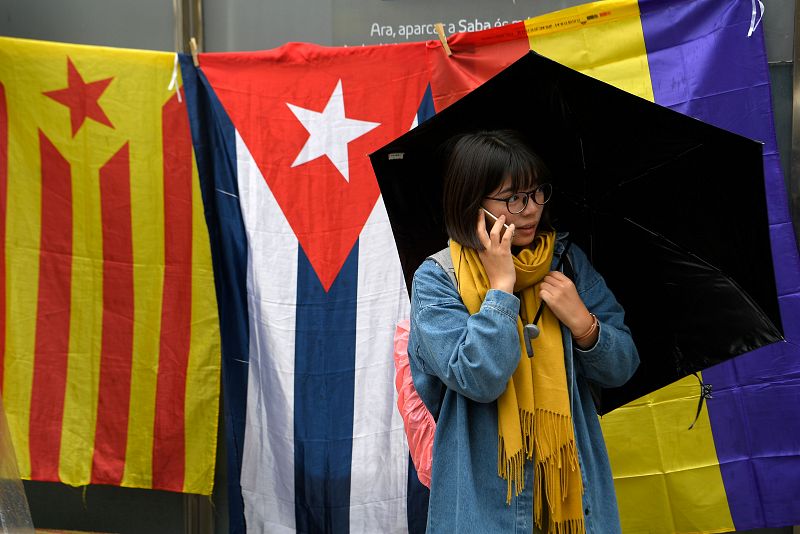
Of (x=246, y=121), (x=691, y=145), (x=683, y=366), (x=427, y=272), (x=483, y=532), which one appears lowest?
(x=483, y=532)

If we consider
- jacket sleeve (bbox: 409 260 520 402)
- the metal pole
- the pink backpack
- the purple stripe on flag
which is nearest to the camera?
jacket sleeve (bbox: 409 260 520 402)

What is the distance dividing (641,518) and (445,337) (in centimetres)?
206

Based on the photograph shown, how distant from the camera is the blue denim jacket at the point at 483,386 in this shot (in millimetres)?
2248

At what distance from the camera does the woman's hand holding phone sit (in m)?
2.33

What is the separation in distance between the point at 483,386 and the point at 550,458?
0.93ft

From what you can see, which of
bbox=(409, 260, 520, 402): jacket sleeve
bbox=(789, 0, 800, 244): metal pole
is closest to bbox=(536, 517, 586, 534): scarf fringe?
bbox=(409, 260, 520, 402): jacket sleeve

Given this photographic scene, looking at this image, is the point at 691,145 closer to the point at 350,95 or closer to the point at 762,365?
the point at 762,365

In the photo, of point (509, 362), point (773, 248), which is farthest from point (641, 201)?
point (773, 248)

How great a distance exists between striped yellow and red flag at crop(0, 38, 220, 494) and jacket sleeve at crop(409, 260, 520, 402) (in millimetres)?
2067

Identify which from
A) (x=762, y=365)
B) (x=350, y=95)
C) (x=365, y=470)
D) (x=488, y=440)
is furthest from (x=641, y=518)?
(x=350, y=95)

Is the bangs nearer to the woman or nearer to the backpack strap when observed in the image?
the woman

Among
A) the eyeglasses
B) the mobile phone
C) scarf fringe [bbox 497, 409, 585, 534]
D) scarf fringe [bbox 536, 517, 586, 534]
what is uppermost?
the eyeglasses

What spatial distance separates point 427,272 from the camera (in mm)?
2459

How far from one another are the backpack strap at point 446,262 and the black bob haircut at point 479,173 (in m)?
0.05
